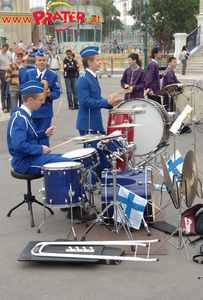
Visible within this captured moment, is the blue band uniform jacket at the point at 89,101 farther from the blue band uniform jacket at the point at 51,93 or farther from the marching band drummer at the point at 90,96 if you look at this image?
the blue band uniform jacket at the point at 51,93

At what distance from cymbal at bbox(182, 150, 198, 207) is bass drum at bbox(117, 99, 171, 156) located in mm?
2391

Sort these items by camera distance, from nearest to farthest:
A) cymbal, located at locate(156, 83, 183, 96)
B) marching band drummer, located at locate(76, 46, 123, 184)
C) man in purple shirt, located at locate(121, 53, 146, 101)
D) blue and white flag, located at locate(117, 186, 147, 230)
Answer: blue and white flag, located at locate(117, 186, 147, 230)
marching band drummer, located at locate(76, 46, 123, 184)
cymbal, located at locate(156, 83, 183, 96)
man in purple shirt, located at locate(121, 53, 146, 101)

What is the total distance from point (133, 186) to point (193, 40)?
32506 mm

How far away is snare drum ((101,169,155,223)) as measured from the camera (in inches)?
205

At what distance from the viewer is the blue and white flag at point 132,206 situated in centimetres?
503

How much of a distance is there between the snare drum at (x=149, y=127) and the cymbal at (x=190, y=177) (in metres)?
2.39

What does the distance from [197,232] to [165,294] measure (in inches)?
49.8

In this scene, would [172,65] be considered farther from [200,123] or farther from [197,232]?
[197,232]

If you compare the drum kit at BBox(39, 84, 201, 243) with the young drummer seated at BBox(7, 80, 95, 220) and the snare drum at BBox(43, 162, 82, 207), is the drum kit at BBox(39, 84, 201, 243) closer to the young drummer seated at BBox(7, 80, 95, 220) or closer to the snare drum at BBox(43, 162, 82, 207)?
the snare drum at BBox(43, 162, 82, 207)

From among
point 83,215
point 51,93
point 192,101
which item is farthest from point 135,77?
point 83,215

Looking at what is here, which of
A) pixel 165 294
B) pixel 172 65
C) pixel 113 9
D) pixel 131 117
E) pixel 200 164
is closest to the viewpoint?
pixel 165 294

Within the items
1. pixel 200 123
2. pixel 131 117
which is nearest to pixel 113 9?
pixel 200 123

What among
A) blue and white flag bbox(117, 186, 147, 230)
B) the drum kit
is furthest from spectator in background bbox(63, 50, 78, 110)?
blue and white flag bbox(117, 186, 147, 230)

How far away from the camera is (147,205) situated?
5.20 meters
